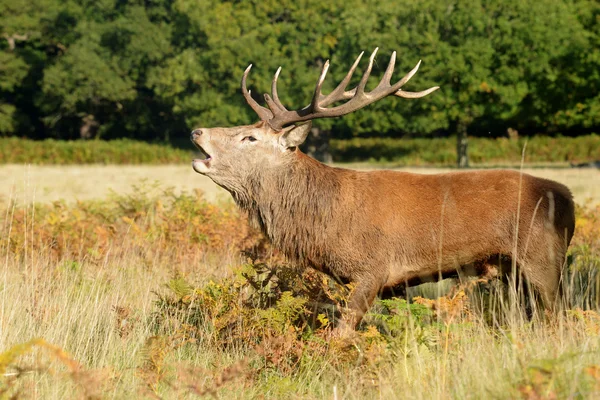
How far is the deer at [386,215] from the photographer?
609 cm

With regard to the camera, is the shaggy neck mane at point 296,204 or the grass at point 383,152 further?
the grass at point 383,152

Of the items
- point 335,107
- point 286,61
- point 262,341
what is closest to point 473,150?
point 286,61

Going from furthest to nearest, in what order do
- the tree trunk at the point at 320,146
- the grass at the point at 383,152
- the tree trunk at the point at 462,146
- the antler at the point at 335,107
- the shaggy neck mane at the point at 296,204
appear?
1. the tree trunk at the point at 320,146
2. the grass at the point at 383,152
3. the tree trunk at the point at 462,146
4. the antler at the point at 335,107
5. the shaggy neck mane at the point at 296,204

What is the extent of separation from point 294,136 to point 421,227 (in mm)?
1285

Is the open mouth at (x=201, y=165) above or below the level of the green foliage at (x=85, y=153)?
above

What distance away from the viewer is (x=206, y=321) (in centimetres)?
602

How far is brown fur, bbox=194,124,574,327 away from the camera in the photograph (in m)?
6.08

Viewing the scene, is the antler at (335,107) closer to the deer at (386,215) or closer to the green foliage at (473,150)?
the deer at (386,215)

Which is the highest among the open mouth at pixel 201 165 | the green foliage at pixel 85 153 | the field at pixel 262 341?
the open mouth at pixel 201 165

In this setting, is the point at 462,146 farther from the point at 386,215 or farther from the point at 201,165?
the point at 201,165

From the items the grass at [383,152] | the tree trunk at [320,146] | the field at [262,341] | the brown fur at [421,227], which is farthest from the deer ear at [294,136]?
the tree trunk at [320,146]

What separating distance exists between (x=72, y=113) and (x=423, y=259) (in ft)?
178

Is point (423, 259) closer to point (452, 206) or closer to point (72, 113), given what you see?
point (452, 206)

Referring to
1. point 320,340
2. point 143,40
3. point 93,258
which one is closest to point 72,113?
point 143,40
